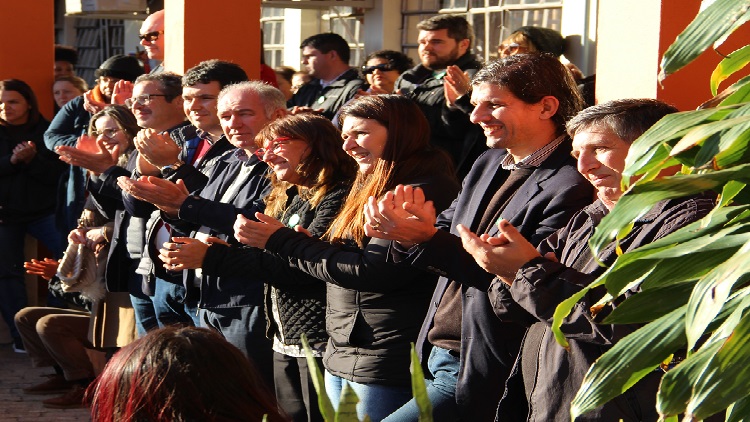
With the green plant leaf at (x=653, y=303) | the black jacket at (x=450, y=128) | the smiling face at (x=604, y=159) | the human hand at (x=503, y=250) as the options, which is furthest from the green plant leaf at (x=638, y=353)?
the black jacket at (x=450, y=128)

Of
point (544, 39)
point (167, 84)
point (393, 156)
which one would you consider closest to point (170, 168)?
point (167, 84)

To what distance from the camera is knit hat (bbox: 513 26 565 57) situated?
6.76 meters

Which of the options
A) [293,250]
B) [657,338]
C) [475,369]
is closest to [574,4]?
[293,250]

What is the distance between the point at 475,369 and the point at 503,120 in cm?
80

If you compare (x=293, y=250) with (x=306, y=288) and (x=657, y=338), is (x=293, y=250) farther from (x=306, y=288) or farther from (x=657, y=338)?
(x=657, y=338)

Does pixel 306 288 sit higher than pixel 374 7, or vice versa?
pixel 374 7

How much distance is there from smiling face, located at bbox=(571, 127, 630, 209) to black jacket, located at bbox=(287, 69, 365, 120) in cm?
362

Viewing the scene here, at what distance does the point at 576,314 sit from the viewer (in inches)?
114

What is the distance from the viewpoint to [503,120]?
375 cm

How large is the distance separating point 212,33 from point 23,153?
2.10m

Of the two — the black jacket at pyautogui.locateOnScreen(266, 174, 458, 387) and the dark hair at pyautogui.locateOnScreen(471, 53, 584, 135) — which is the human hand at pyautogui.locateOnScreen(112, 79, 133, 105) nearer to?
the black jacket at pyautogui.locateOnScreen(266, 174, 458, 387)

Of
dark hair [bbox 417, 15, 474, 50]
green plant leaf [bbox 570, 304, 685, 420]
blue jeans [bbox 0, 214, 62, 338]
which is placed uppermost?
dark hair [bbox 417, 15, 474, 50]

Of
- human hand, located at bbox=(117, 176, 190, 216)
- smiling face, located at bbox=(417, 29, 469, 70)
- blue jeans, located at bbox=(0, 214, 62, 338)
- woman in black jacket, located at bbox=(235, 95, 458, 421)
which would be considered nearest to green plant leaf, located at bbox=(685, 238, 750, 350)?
woman in black jacket, located at bbox=(235, 95, 458, 421)

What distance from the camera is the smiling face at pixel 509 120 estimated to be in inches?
147
